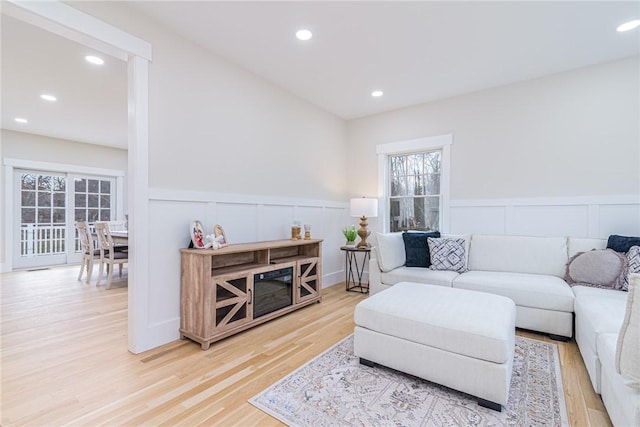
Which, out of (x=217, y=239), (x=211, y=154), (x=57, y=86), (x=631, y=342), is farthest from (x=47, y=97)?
(x=631, y=342)

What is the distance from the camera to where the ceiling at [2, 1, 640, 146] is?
2311 millimetres

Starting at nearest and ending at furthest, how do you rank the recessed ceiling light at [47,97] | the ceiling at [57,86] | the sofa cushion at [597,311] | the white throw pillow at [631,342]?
1. the white throw pillow at [631,342]
2. the sofa cushion at [597,311]
3. the ceiling at [57,86]
4. the recessed ceiling light at [47,97]

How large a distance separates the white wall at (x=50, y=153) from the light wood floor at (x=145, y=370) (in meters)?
3.59

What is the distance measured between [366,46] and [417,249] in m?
2.28

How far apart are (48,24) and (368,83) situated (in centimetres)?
291

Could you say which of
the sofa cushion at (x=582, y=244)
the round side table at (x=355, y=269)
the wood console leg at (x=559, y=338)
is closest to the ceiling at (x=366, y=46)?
the sofa cushion at (x=582, y=244)

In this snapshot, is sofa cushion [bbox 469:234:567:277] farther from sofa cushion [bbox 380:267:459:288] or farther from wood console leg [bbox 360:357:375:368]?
wood console leg [bbox 360:357:375:368]

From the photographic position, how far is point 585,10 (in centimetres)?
229

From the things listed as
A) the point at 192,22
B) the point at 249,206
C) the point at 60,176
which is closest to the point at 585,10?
the point at 192,22

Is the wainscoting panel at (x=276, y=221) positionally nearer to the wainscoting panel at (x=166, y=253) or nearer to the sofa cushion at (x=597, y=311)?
the wainscoting panel at (x=166, y=253)

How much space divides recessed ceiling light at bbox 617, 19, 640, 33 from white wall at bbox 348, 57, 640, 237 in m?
0.66

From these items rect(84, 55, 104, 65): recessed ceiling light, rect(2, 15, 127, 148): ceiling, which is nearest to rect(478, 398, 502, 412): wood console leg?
rect(2, 15, 127, 148): ceiling

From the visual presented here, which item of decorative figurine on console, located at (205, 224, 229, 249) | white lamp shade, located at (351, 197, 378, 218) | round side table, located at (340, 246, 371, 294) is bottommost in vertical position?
round side table, located at (340, 246, 371, 294)

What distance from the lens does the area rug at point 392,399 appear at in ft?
5.20
